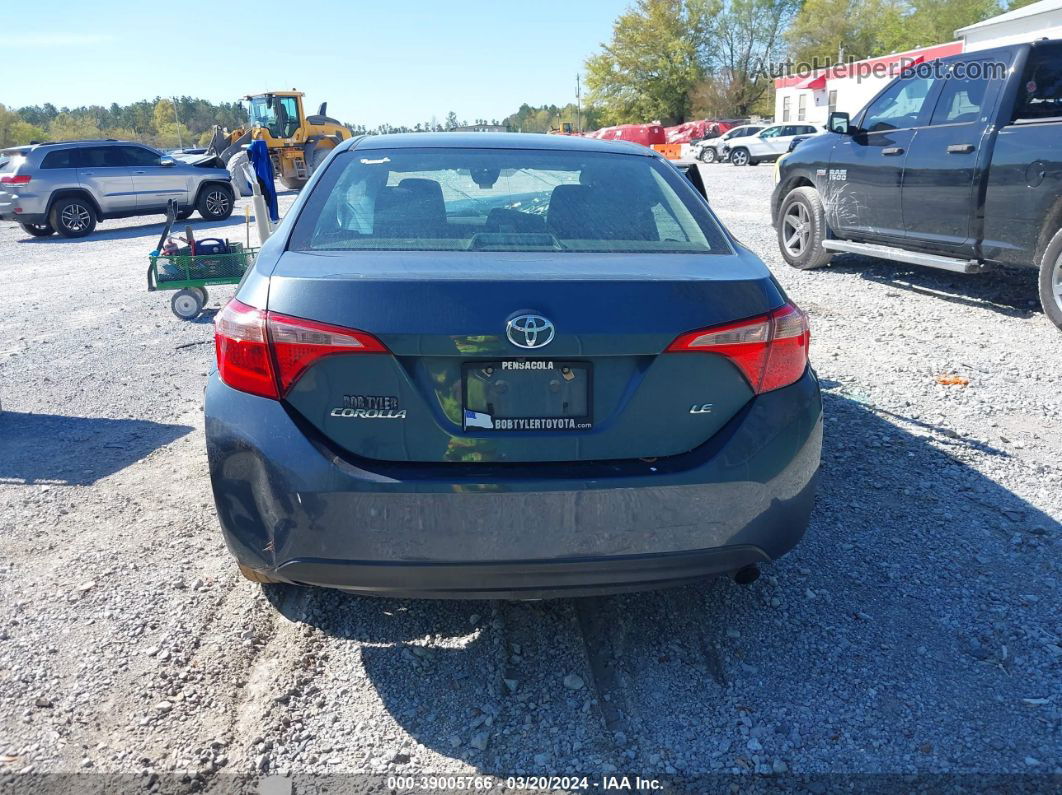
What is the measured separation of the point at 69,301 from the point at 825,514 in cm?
908

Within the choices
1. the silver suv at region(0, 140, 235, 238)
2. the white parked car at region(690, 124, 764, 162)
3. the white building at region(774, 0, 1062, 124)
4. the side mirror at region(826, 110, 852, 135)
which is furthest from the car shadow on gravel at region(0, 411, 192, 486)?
the white parked car at region(690, 124, 764, 162)

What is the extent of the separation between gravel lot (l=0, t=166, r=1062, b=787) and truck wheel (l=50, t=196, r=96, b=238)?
1482 cm

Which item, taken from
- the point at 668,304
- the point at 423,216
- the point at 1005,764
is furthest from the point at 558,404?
the point at 1005,764

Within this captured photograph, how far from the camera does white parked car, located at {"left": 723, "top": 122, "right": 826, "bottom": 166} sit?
3491cm

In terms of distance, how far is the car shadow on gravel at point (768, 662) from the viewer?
2406 mm

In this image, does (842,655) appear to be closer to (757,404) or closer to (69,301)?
(757,404)

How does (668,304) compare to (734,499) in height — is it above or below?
above

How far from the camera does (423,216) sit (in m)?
2.97

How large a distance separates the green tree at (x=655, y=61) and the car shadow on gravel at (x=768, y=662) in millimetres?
80512

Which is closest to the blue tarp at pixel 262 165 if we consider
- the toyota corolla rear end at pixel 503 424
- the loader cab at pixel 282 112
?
the toyota corolla rear end at pixel 503 424

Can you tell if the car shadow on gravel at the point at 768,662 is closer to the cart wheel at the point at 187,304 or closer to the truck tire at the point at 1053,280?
the truck tire at the point at 1053,280

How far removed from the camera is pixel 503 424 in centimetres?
232

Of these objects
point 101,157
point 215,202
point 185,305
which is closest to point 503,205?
point 185,305

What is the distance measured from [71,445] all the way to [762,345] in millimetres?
4131
